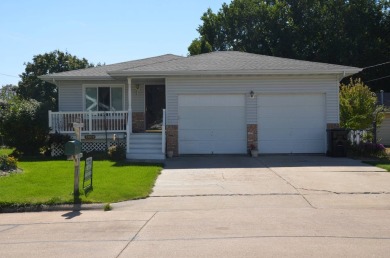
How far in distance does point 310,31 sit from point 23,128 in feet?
103

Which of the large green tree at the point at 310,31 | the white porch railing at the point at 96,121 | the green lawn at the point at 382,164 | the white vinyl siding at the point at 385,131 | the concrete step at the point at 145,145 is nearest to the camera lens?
the green lawn at the point at 382,164

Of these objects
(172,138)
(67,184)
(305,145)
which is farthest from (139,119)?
(67,184)

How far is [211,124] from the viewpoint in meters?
20.2

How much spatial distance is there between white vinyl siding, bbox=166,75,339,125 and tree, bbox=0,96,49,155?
5554 mm

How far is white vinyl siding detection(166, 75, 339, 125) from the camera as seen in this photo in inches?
787

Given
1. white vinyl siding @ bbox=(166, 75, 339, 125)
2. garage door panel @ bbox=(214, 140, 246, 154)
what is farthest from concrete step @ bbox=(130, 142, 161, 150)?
garage door panel @ bbox=(214, 140, 246, 154)

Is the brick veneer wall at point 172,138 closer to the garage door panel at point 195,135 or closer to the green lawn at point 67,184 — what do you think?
the garage door panel at point 195,135

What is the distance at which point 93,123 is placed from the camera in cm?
2153

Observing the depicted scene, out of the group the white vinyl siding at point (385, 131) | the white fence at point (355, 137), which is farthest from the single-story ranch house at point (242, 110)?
the white vinyl siding at point (385, 131)

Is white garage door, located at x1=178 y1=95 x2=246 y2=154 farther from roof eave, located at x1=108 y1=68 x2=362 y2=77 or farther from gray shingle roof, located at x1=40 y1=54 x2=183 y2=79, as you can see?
gray shingle roof, located at x1=40 y1=54 x2=183 y2=79

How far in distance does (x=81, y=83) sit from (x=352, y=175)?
13.9 meters

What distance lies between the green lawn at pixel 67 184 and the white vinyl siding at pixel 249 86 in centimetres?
449

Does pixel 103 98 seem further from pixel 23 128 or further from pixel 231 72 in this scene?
pixel 231 72

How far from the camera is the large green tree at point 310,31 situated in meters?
41.6
